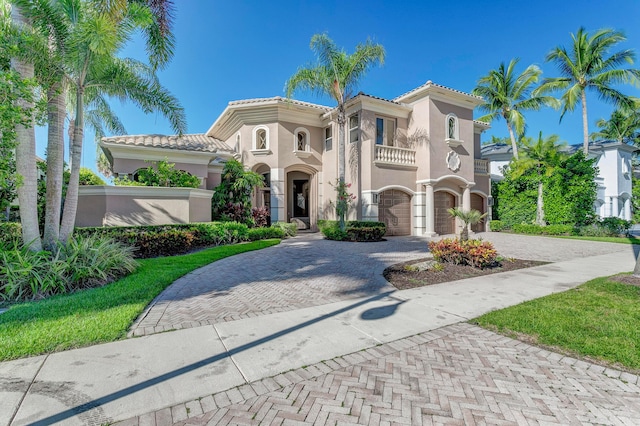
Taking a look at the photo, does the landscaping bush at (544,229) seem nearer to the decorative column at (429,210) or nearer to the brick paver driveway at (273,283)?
the decorative column at (429,210)

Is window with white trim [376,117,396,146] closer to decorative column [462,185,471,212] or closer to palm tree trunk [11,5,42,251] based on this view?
decorative column [462,185,471,212]

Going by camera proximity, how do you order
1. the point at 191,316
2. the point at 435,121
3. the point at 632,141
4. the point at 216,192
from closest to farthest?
1. the point at 191,316
2. the point at 216,192
3. the point at 435,121
4. the point at 632,141

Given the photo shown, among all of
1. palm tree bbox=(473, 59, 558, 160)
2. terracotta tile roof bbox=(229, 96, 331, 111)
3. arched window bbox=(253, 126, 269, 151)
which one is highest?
palm tree bbox=(473, 59, 558, 160)

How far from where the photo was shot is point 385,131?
1777 cm

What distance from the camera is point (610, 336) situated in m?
4.04

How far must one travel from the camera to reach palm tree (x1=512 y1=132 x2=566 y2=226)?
66.0 feet

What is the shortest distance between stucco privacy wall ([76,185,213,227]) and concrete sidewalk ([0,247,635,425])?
909cm

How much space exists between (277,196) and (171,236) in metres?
7.72

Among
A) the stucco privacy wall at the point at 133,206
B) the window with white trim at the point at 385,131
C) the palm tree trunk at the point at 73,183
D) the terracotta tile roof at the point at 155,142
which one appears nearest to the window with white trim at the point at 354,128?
the window with white trim at the point at 385,131

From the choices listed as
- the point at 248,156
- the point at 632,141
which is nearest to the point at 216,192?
the point at 248,156

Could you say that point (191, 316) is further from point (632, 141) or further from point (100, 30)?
point (632, 141)

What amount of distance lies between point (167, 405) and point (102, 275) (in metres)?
5.42

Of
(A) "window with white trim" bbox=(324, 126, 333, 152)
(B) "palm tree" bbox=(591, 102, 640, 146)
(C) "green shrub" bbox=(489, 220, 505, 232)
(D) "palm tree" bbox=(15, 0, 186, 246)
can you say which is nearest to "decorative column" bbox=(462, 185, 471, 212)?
(C) "green shrub" bbox=(489, 220, 505, 232)

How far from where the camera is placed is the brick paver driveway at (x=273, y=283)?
4.97 metres
